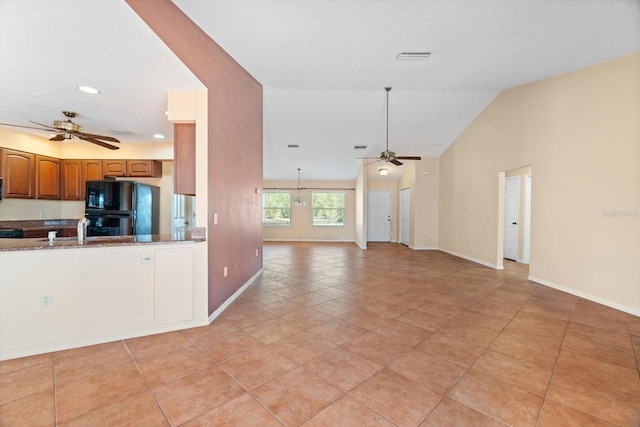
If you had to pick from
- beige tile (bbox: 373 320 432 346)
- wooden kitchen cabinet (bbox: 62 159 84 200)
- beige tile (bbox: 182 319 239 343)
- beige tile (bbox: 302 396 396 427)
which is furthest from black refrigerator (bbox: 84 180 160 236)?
beige tile (bbox: 302 396 396 427)

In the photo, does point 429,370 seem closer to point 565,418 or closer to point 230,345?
point 565,418

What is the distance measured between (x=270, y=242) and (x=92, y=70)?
7713mm

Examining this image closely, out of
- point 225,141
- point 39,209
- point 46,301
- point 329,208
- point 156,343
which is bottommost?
point 156,343

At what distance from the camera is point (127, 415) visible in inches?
62.6

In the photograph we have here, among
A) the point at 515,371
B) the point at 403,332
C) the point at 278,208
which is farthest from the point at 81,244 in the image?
the point at 278,208

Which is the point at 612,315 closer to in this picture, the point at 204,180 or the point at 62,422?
the point at 204,180

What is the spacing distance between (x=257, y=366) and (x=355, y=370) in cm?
77

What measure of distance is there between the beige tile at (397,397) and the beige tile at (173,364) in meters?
1.24

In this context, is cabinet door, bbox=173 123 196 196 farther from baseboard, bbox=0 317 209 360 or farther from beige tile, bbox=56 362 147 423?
beige tile, bbox=56 362 147 423

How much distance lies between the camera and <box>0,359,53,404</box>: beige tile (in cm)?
179

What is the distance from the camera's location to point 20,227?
15.6 feet

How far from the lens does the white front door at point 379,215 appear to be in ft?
33.0

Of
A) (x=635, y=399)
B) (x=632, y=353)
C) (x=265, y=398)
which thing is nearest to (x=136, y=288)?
(x=265, y=398)

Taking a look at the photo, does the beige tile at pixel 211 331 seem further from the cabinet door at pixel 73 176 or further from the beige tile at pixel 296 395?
the cabinet door at pixel 73 176
